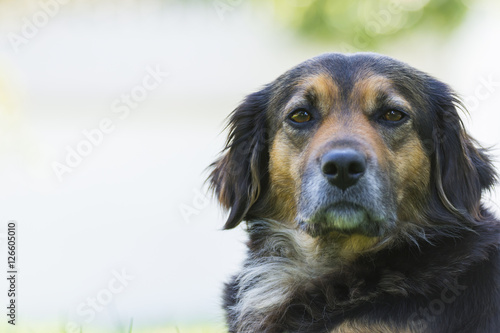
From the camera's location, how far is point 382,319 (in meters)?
3.61

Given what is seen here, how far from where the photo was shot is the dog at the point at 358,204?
3729 mm

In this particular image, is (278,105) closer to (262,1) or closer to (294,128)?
(294,128)

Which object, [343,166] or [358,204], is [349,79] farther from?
[358,204]

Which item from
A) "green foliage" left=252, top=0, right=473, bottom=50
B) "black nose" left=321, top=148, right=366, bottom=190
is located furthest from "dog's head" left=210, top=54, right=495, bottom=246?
"green foliage" left=252, top=0, right=473, bottom=50

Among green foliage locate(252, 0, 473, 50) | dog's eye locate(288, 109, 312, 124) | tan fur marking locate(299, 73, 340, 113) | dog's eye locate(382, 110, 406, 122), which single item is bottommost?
green foliage locate(252, 0, 473, 50)

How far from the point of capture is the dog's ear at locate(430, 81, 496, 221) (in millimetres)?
4242

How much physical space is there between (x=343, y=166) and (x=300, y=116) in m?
0.77

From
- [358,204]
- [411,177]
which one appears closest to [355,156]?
[358,204]

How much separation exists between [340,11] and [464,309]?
901cm

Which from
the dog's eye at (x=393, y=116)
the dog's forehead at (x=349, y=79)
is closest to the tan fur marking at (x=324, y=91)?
the dog's forehead at (x=349, y=79)

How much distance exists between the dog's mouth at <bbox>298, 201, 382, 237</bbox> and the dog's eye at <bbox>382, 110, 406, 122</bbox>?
752 mm

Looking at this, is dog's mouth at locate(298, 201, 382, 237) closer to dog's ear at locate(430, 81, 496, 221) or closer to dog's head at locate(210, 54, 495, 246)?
dog's head at locate(210, 54, 495, 246)

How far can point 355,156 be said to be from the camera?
3721 mm

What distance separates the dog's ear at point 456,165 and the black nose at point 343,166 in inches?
32.4
